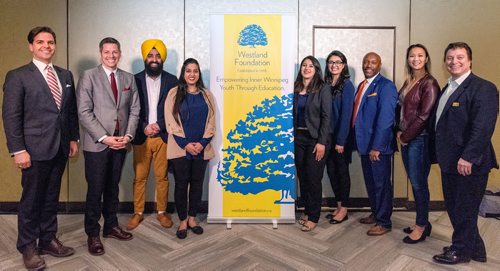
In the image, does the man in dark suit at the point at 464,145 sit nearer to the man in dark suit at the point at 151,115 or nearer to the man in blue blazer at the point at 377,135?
the man in blue blazer at the point at 377,135

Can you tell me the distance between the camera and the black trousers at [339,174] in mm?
3607

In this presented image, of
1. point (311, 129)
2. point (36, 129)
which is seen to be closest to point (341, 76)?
point (311, 129)

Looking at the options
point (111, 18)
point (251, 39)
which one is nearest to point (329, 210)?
point (251, 39)

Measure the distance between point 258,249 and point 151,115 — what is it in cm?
158

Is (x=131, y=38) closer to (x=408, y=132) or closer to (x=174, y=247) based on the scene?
(x=174, y=247)

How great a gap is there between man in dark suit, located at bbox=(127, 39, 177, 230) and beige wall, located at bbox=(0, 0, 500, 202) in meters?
Answer: 0.55

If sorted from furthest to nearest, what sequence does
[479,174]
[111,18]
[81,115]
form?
[111,18] → [81,115] → [479,174]

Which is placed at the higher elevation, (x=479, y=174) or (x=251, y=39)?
(x=251, y=39)

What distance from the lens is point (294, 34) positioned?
340 centimetres

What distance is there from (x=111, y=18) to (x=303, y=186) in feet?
9.07

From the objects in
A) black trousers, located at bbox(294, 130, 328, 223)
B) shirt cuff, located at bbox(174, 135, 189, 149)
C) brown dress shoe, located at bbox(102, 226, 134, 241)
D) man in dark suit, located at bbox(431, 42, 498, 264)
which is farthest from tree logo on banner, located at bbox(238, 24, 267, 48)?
brown dress shoe, located at bbox(102, 226, 134, 241)

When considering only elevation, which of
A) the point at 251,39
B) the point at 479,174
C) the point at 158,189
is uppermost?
the point at 251,39

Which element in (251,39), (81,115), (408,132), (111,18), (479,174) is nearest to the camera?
(479,174)

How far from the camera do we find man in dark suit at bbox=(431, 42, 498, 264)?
248 centimetres
